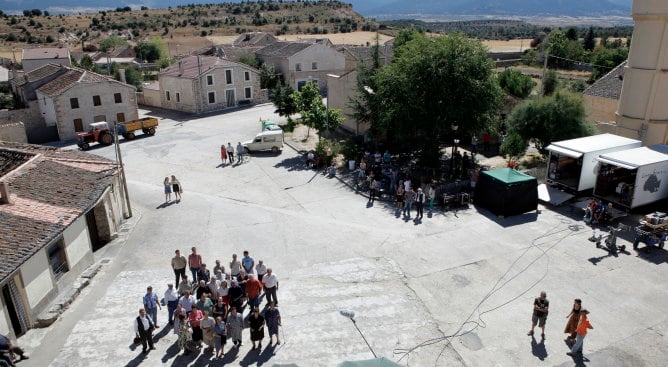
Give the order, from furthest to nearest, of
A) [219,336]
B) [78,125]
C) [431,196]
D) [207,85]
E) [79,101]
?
[207,85] < [78,125] < [79,101] < [431,196] < [219,336]

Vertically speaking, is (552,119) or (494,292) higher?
(552,119)

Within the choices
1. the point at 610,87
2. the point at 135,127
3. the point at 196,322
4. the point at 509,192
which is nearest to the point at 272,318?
the point at 196,322

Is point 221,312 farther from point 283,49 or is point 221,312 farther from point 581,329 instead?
point 283,49

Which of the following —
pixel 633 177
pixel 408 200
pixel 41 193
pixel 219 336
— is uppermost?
pixel 41 193

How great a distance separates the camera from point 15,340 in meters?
13.2

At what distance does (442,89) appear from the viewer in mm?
25297

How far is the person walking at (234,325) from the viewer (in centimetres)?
1245

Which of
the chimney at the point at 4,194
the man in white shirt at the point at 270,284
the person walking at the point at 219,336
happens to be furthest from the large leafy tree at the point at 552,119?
the chimney at the point at 4,194

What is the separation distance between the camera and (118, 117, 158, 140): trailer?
3656 centimetres

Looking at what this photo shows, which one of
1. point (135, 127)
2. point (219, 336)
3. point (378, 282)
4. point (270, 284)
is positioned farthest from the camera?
point (135, 127)

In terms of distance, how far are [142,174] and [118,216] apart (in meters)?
8.34

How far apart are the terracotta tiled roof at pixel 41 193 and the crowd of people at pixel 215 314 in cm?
374

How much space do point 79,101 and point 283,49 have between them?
85.7ft

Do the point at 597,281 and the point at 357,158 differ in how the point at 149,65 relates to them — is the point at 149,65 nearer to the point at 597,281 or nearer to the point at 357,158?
the point at 357,158
